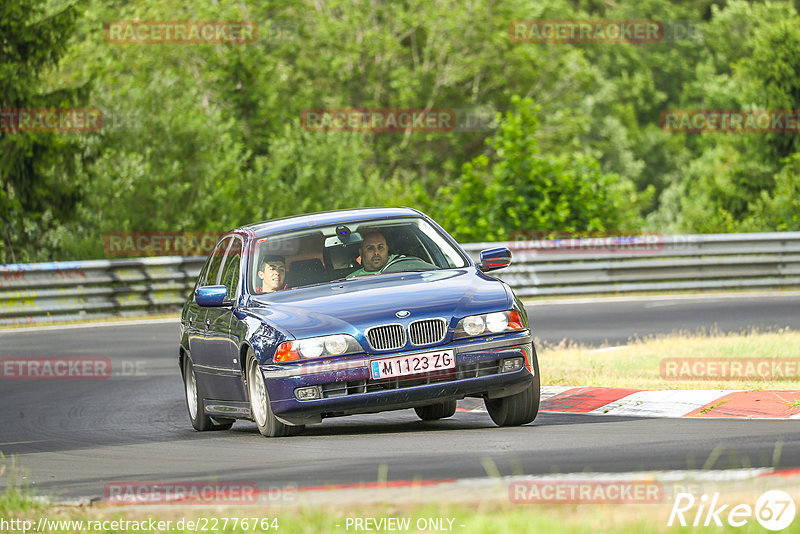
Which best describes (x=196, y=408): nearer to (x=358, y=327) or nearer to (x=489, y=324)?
(x=358, y=327)

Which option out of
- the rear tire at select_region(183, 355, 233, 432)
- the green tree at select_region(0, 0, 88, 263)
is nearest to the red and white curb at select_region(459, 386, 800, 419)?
the rear tire at select_region(183, 355, 233, 432)

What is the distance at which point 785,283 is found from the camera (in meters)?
24.7

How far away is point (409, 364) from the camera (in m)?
8.43

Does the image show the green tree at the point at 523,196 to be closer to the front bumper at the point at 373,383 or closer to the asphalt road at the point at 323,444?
the asphalt road at the point at 323,444

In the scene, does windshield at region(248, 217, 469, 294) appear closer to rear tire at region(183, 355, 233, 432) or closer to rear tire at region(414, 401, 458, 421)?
rear tire at region(414, 401, 458, 421)

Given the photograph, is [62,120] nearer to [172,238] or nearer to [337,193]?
[172,238]

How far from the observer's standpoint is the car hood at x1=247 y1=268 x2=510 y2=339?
8492 millimetres

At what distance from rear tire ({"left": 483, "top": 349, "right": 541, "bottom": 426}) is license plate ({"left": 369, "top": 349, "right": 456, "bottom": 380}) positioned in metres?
0.74

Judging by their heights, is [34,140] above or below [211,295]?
below

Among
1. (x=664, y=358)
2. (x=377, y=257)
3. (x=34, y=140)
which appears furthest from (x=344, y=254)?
(x=34, y=140)

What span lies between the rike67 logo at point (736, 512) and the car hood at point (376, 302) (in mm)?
3457

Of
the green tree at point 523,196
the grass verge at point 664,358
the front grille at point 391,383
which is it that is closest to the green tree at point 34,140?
the green tree at point 523,196

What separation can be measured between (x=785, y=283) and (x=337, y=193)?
15.2 metres

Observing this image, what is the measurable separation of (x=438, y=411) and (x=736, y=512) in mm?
5266
